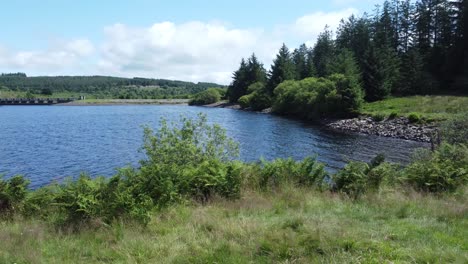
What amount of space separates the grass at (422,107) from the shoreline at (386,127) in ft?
6.30

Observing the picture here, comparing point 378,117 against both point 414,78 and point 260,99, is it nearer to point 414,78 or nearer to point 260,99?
point 414,78

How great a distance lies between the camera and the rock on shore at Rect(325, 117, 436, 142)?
46.2 meters

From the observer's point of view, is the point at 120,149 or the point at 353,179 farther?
the point at 120,149

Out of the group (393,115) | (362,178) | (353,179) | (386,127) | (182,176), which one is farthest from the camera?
(393,115)

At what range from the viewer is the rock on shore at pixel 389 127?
151 ft

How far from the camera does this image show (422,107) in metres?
57.4

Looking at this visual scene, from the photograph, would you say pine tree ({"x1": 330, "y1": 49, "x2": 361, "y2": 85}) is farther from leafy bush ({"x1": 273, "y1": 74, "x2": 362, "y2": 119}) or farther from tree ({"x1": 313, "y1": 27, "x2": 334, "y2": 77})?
tree ({"x1": 313, "y1": 27, "x2": 334, "y2": 77})

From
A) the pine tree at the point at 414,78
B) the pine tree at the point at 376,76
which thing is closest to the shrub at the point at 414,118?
the pine tree at the point at 376,76

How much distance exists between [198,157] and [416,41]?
9049cm

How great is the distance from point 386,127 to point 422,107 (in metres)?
9.10

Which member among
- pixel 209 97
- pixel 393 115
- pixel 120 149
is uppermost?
pixel 209 97

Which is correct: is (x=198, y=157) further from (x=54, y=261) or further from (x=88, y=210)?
(x=54, y=261)

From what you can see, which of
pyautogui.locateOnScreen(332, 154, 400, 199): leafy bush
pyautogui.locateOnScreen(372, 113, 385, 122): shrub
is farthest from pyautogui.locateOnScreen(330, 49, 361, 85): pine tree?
pyautogui.locateOnScreen(332, 154, 400, 199): leafy bush

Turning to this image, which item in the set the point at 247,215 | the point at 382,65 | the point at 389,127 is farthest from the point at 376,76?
the point at 247,215
